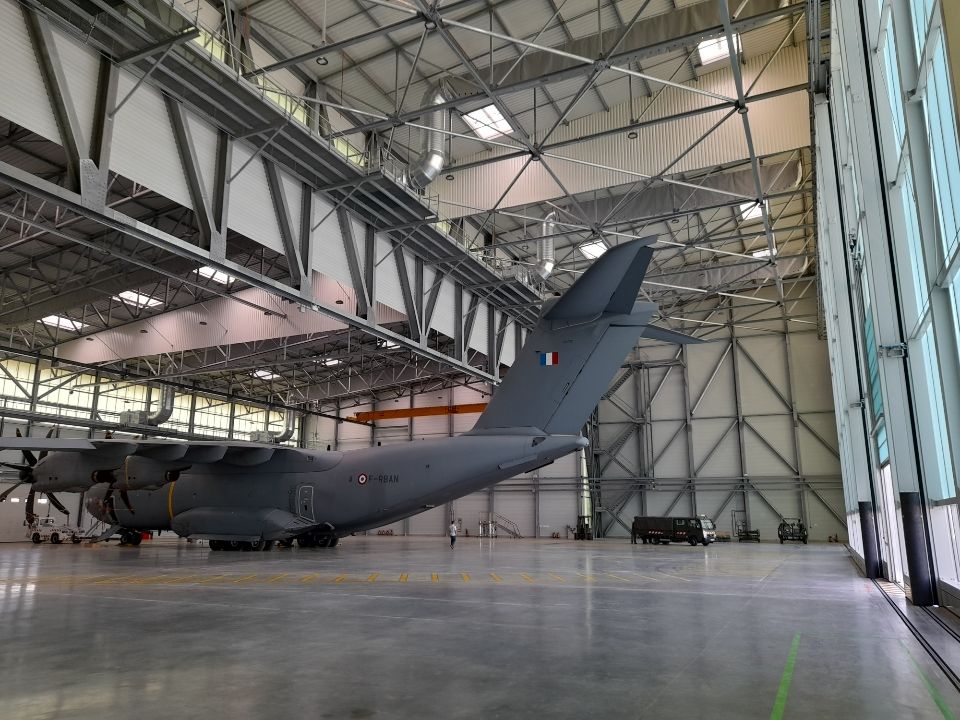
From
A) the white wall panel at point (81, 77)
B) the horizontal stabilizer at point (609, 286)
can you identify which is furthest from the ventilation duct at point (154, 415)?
the horizontal stabilizer at point (609, 286)

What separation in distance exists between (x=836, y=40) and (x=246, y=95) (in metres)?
14.0

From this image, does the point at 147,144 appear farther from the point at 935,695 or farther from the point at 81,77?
the point at 935,695

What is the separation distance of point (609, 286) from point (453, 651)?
8.98m

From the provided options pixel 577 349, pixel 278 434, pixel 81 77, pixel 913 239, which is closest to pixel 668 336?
pixel 577 349

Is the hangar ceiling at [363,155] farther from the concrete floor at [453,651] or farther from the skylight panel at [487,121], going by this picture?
the concrete floor at [453,651]

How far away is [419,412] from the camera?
47719 mm

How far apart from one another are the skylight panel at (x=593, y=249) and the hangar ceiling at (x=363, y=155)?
170 mm

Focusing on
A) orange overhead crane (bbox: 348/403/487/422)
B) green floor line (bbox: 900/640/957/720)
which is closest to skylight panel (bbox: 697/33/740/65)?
green floor line (bbox: 900/640/957/720)

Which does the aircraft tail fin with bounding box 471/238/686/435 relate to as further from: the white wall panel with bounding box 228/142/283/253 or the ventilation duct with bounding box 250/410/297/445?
the ventilation duct with bounding box 250/410/297/445

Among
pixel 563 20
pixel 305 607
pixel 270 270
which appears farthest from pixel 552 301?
pixel 270 270

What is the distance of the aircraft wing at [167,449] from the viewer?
15048mm

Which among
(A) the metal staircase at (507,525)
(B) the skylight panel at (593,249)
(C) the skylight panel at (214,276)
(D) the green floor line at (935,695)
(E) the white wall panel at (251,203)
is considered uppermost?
(B) the skylight panel at (593,249)

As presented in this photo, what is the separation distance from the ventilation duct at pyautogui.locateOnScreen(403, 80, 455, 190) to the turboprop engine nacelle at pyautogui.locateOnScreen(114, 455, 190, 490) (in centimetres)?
1140

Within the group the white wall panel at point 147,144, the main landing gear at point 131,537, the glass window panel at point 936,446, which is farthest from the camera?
Answer: the main landing gear at point 131,537
